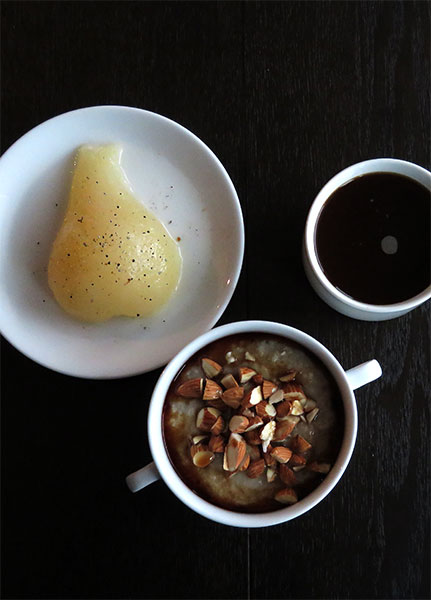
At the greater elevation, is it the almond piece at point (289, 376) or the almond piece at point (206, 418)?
the almond piece at point (289, 376)

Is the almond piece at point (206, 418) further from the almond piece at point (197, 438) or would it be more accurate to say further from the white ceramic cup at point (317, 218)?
the white ceramic cup at point (317, 218)

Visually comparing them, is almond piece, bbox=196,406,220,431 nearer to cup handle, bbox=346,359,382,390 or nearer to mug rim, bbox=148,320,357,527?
mug rim, bbox=148,320,357,527

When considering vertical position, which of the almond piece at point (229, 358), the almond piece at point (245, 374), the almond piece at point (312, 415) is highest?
the almond piece at point (229, 358)

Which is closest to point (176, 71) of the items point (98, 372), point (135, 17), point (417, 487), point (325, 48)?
point (135, 17)

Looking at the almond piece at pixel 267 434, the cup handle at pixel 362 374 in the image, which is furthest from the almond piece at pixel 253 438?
the cup handle at pixel 362 374

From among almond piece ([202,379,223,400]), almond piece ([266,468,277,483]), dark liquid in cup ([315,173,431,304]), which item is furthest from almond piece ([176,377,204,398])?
dark liquid in cup ([315,173,431,304])

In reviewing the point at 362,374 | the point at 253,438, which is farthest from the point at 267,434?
the point at 362,374

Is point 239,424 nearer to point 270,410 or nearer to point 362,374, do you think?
point 270,410
